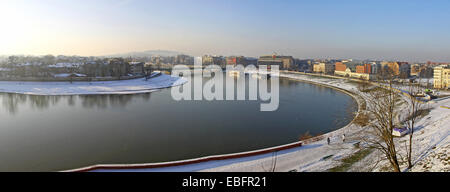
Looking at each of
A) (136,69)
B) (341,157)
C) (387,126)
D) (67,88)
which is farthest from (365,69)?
(67,88)

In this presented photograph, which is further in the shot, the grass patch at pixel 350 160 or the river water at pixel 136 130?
the river water at pixel 136 130

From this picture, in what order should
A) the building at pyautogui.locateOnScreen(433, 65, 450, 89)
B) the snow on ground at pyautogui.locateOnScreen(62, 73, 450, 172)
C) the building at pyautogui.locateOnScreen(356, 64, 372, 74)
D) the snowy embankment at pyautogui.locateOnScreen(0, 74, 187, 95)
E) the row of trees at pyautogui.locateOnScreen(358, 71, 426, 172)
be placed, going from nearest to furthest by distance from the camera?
the row of trees at pyautogui.locateOnScreen(358, 71, 426, 172), the snow on ground at pyautogui.locateOnScreen(62, 73, 450, 172), the snowy embankment at pyautogui.locateOnScreen(0, 74, 187, 95), the building at pyautogui.locateOnScreen(433, 65, 450, 89), the building at pyautogui.locateOnScreen(356, 64, 372, 74)

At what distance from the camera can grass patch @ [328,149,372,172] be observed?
218 inches

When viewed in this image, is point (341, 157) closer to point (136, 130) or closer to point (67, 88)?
point (136, 130)

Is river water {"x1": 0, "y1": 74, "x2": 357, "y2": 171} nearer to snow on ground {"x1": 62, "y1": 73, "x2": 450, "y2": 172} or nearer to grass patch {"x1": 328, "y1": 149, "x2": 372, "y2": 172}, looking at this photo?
snow on ground {"x1": 62, "y1": 73, "x2": 450, "y2": 172}

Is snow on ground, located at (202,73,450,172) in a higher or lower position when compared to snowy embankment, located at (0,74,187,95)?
lower

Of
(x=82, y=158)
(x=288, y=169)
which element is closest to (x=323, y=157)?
(x=288, y=169)

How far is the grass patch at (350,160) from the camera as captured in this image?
5.53m

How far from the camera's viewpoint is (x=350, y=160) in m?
6.07

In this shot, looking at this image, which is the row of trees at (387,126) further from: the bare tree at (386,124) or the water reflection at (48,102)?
the water reflection at (48,102)

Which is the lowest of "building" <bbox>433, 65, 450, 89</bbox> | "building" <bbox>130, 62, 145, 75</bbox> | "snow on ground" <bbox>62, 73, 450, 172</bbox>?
"snow on ground" <bbox>62, 73, 450, 172</bbox>

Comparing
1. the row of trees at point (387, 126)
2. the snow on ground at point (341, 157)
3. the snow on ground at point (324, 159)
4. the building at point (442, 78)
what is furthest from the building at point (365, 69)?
the snow on ground at point (324, 159)

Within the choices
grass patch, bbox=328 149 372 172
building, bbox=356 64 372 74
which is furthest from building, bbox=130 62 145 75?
building, bbox=356 64 372 74
